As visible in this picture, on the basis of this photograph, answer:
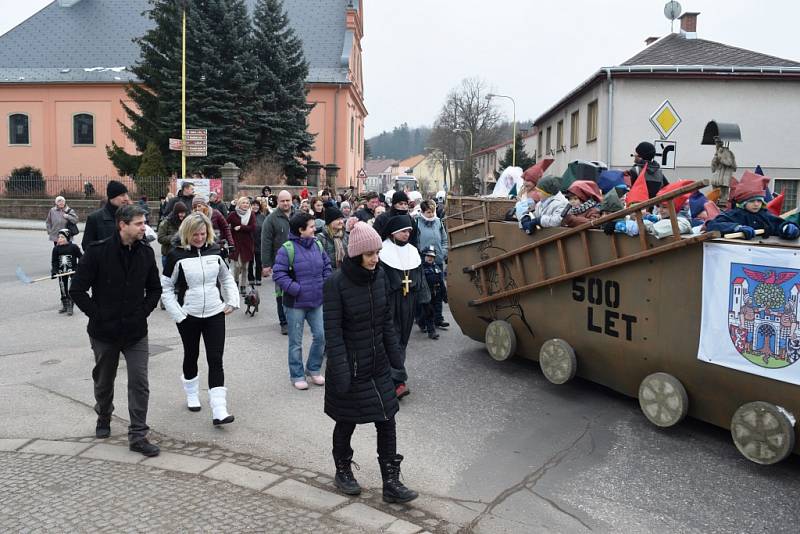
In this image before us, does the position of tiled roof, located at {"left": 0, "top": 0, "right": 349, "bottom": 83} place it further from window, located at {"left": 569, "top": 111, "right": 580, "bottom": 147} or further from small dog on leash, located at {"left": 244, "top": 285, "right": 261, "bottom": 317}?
small dog on leash, located at {"left": 244, "top": 285, "right": 261, "bottom": 317}

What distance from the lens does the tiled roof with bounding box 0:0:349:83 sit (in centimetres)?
4572

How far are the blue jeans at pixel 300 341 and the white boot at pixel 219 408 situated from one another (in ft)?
4.41

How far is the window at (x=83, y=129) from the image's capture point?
45.6 meters

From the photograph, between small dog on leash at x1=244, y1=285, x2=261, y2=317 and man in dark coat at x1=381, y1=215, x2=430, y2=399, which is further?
small dog on leash at x1=244, y1=285, x2=261, y2=317

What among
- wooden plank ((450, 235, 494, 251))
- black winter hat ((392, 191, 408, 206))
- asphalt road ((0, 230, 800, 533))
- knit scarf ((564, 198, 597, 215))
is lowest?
asphalt road ((0, 230, 800, 533))

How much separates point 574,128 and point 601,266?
2385cm

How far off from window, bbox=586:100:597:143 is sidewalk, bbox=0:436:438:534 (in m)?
22.7

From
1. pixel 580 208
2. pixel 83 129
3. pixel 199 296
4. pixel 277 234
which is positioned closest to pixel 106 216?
pixel 199 296

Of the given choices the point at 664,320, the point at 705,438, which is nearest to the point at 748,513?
the point at 705,438

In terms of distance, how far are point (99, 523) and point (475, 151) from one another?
75.8m

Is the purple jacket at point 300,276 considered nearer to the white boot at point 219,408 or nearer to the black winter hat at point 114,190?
the white boot at point 219,408

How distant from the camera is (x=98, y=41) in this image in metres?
47.2

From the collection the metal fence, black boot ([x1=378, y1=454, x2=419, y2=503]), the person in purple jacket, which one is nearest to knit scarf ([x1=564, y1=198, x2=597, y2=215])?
the person in purple jacket

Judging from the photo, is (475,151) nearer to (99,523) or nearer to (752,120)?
(752,120)
